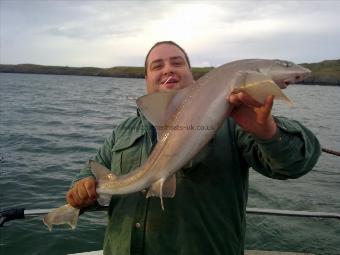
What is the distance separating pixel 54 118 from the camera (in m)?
26.1

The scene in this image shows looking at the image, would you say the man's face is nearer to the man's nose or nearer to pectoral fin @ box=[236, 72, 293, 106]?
the man's nose

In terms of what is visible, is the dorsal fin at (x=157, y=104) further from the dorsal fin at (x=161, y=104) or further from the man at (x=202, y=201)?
the man at (x=202, y=201)

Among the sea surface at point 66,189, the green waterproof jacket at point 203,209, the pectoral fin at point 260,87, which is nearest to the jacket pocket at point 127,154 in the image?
the green waterproof jacket at point 203,209

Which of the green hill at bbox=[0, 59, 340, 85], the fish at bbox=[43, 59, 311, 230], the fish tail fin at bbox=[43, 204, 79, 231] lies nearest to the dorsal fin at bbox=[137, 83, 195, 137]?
the fish at bbox=[43, 59, 311, 230]

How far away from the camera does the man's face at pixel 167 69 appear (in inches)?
142

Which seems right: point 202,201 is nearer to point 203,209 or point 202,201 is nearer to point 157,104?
point 203,209

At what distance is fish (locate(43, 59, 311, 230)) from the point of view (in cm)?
250

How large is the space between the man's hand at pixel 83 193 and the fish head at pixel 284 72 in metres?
1.56

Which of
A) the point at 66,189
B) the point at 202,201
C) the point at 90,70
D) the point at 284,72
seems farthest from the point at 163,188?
the point at 90,70

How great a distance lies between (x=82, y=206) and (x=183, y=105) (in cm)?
132

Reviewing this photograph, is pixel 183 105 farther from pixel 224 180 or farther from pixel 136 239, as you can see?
pixel 136 239

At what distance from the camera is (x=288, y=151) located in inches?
104

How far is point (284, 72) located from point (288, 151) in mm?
513

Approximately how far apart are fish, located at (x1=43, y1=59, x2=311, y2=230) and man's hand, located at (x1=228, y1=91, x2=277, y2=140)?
0.15 ft
